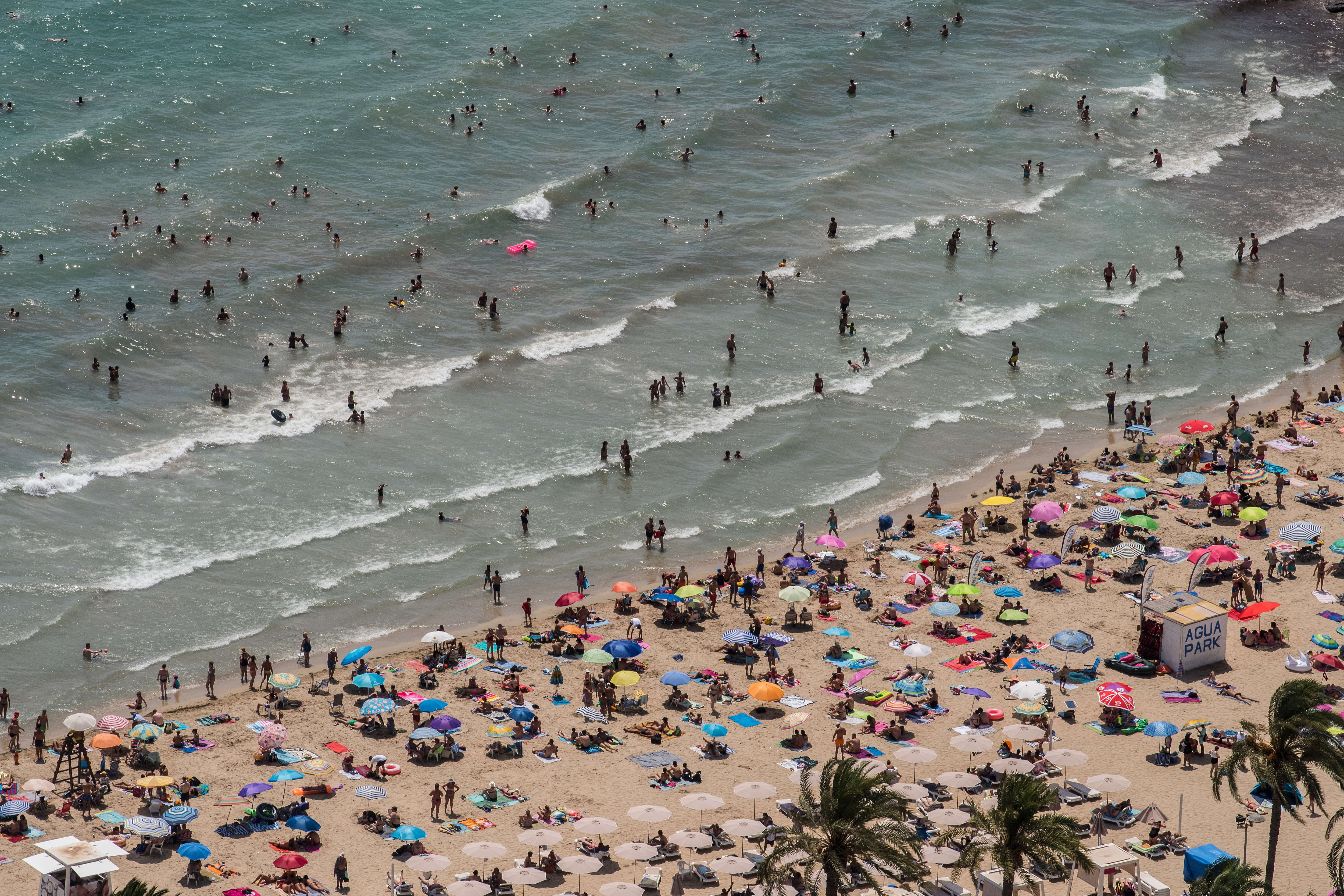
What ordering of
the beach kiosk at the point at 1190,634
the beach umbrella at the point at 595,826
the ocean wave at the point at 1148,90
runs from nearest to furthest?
the beach umbrella at the point at 595,826, the beach kiosk at the point at 1190,634, the ocean wave at the point at 1148,90

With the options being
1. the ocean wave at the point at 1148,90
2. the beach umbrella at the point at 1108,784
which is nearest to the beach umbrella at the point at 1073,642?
the beach umbrella at the point at 1108,784

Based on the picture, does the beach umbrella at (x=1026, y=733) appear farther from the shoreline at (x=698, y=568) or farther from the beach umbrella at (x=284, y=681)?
the beach umbrella at (x=284, y=681)

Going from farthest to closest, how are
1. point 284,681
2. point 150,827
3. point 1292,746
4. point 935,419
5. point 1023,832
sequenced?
1. point 935,419
2. point 284,681
3. point 150,827
4. point 1292,746
5. point 1023,832

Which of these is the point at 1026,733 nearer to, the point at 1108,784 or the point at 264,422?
the point at 1108,784

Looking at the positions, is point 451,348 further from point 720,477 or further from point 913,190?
point 913,190

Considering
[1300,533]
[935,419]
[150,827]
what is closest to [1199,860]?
[1300,533]

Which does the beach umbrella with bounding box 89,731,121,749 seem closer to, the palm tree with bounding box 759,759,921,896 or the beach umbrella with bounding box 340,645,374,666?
the beach umbrella with bounding box 340,645,374,666

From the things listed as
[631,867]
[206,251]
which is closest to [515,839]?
[631,867]
